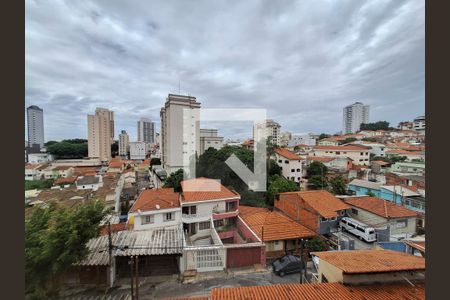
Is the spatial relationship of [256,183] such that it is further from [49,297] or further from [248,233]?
[49,297]

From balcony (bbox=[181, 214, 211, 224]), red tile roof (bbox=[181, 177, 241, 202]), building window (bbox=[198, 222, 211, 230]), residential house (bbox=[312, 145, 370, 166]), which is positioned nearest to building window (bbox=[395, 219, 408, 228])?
red tile roof (bbox=[181, 177, 241, 202])

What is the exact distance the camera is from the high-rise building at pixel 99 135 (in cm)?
5684

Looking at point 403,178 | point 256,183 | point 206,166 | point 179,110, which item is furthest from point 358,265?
point 179,110

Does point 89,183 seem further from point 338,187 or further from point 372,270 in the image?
point 338,187

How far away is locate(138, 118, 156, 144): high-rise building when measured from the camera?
87206 millimetres

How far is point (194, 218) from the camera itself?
12.2 metres

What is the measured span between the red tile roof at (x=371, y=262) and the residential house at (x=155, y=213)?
27.6 ft

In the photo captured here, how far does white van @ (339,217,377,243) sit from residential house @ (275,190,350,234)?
0.48 m

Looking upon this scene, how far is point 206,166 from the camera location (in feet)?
70.5

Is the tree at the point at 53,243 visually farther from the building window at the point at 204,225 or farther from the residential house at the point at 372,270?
the residential house at the point at 372,270

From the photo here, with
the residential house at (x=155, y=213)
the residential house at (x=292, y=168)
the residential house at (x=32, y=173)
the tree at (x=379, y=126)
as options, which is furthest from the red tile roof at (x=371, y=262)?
the tree at (x=379, y=126)

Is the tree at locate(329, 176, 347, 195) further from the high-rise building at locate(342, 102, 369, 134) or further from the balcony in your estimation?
the high-rise building at locate(342, 102, 369, 134)

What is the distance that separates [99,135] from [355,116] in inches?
3958

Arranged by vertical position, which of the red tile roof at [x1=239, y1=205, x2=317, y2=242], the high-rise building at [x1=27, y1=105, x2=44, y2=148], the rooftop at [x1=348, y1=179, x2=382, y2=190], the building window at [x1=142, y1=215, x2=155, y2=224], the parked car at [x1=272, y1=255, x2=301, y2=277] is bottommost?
the parked car at [x1=272, y1=255, x2=301, y2=277]
